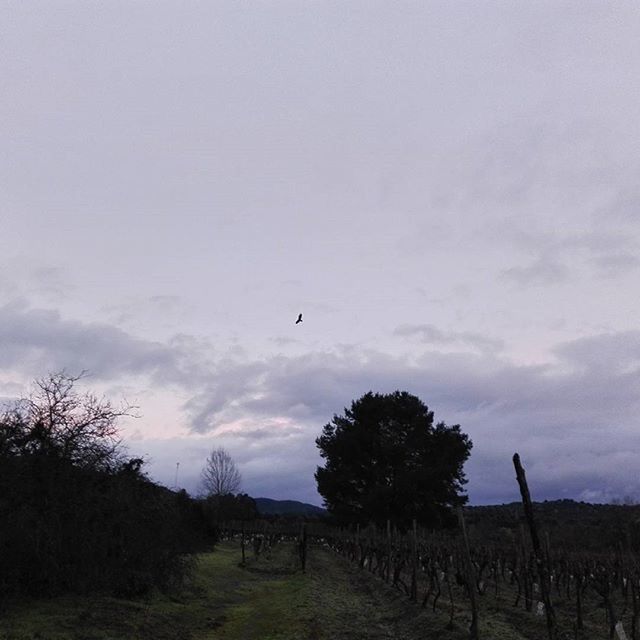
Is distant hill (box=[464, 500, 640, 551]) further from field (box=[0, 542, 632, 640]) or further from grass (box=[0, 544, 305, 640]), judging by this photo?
grass (box=[0, 544, 305, 640])

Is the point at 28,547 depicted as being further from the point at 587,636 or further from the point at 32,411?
the point at 587,636

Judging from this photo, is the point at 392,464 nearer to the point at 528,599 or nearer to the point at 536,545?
the point at 528,599

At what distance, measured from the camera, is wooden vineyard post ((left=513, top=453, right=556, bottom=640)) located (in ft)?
33.7

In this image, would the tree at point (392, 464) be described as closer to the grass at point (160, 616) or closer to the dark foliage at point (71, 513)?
the grass at point (160, 616)

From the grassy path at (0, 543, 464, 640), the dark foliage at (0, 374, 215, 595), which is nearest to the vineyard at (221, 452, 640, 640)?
the grassy path at (0, 543, 464, 640)

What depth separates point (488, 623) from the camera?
14.1 metres

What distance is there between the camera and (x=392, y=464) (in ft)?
159

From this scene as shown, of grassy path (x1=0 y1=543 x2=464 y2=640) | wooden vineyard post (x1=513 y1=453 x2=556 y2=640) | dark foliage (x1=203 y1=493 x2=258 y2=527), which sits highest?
dark foliage (x1=203 y1=493 x2=258 y2=527)

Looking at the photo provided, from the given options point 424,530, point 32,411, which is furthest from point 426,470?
point 32,411

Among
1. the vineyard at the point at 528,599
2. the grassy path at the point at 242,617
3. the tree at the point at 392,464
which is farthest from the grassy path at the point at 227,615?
the tree at the point at 392,464

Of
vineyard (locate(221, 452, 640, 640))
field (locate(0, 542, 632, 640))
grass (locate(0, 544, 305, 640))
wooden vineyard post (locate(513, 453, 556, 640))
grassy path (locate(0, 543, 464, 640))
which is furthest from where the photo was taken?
field (locate(0, 542, 632, 640))

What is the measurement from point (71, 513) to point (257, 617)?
5.58 m

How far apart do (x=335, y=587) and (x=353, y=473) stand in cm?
2701

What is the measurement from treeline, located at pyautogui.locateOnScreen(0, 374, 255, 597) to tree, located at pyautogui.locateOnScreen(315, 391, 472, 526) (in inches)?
1210
